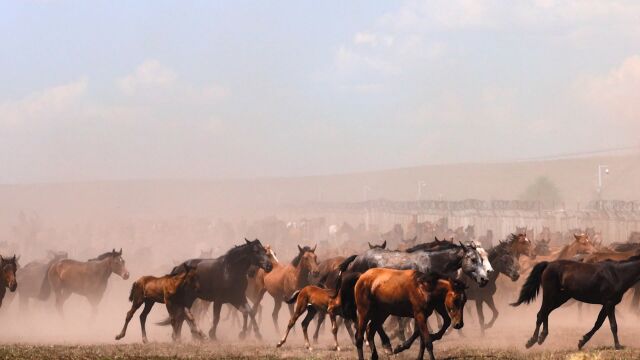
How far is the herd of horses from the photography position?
17.5m

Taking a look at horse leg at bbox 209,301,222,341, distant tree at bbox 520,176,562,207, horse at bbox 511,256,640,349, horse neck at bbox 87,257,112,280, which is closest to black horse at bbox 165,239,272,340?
horse leg at bbox 209,301,222,341

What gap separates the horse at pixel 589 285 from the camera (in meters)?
20.6

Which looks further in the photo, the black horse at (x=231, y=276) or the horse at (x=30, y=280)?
the horse at (x=30, y=280)

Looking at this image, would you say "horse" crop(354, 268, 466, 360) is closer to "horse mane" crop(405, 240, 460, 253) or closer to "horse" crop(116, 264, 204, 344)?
"horse mane" crop(405, 240, 460, 253)

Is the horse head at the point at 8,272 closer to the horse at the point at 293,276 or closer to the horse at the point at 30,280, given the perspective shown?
the horse at the point at 293,276

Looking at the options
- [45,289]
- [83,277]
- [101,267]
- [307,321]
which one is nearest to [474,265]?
[307,321]

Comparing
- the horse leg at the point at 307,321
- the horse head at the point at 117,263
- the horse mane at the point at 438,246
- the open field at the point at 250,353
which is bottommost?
the open field at the point at 250,353

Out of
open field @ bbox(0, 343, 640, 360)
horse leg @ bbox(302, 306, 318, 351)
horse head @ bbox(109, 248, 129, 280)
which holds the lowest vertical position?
open field @ bbox(0, 343, 640, 360)

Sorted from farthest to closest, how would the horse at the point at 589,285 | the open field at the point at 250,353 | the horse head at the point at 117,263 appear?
1. the horse head at the point at 117,263
2. the horse at the point at 589,285
3. the open field at the point at 250,353

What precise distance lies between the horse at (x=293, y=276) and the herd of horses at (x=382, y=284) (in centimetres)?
3

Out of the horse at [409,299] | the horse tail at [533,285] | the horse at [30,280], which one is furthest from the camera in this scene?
the horse at [30,280]

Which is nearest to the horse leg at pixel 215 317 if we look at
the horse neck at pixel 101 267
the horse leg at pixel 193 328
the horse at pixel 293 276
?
the horse leg at pixel 193 328

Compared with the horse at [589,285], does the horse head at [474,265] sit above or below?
above

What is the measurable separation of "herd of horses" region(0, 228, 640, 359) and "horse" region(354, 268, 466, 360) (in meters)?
0.02
